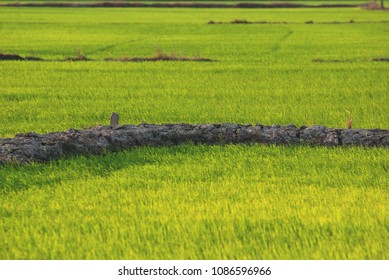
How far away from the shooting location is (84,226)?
716 cm

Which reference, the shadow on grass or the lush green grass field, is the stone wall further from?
the lush green grass field

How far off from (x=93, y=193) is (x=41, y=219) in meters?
1.01

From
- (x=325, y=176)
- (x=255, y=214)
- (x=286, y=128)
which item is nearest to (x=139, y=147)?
(x=286, y=128)

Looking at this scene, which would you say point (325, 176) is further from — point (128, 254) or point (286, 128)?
point (128, 254)

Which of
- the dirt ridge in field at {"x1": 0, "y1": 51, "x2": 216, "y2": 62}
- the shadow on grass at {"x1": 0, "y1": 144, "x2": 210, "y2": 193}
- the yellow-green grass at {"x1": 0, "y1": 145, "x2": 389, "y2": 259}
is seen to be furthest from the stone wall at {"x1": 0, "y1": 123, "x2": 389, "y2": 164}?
the dirt ridge in field at {"x1": 0, "y1": 51, "x2": 216, "y2": 62}

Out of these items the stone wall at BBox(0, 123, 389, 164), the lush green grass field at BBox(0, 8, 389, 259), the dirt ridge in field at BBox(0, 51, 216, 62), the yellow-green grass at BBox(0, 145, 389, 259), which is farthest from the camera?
the dirt ridge in field at BBox(0, 51, 216, 62)

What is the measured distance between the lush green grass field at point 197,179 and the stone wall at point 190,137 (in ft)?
1.08

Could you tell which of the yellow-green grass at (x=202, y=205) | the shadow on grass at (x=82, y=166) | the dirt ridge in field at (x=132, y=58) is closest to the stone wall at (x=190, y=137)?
the shadow on grass at (x=82, y=166)

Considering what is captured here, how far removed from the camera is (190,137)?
11.0 meters

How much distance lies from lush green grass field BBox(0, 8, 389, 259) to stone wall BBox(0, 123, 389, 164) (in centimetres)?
33

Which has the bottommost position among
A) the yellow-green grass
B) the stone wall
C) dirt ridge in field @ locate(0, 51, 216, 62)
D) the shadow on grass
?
the yellow-green grass

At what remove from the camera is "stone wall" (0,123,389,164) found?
33.7 feet

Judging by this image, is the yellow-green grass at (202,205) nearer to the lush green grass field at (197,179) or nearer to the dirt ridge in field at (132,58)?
the lush green grass field at (197,179)

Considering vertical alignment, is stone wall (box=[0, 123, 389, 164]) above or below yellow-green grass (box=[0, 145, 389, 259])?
above
